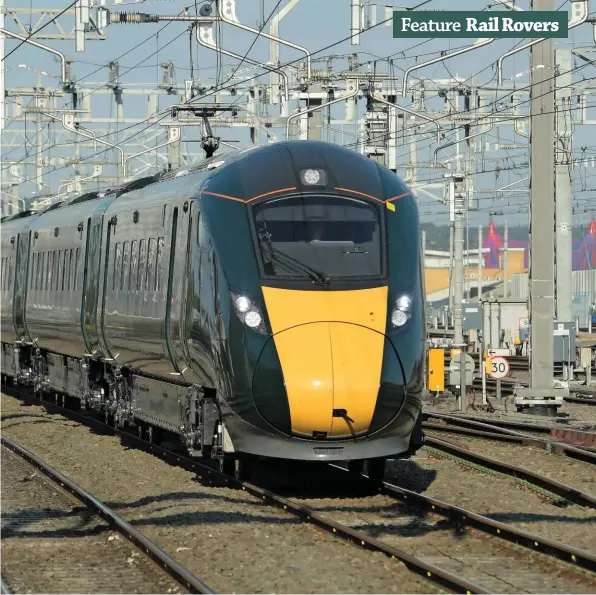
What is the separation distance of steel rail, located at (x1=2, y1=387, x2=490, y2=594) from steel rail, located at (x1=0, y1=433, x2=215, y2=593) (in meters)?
1.61

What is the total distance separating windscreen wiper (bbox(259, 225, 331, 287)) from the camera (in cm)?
1398

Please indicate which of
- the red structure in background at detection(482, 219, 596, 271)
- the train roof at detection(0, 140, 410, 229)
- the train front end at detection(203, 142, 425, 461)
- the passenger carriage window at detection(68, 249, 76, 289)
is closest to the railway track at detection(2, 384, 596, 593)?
the train front end at detection(203, 142, 425, 461)

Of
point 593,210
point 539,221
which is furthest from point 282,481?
point 593,210

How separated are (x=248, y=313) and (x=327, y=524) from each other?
101 inches

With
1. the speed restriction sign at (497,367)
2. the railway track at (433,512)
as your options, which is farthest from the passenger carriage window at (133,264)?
the speed restriction sign at (497,367)

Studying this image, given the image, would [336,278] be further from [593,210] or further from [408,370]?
→ [593,210]

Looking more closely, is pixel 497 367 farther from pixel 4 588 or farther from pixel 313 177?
pixel 4 588

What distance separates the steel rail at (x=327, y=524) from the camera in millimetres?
9789

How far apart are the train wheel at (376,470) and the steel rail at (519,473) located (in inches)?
69.6

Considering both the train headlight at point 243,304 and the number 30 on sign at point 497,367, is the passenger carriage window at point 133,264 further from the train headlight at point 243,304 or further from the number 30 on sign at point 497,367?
the number 30 on sign at point 497,367

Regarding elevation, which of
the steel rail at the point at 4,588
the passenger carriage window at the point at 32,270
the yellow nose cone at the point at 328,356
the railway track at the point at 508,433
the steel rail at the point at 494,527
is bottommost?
the steel rail at the point at 4,588

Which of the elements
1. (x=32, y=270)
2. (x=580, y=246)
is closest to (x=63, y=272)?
(x=32, y=270)

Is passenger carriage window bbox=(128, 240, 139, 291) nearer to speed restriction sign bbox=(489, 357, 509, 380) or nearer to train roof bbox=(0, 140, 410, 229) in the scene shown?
train roof bbox=(0, 140, 410, 229)

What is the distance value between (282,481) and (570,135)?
26.0 meters
